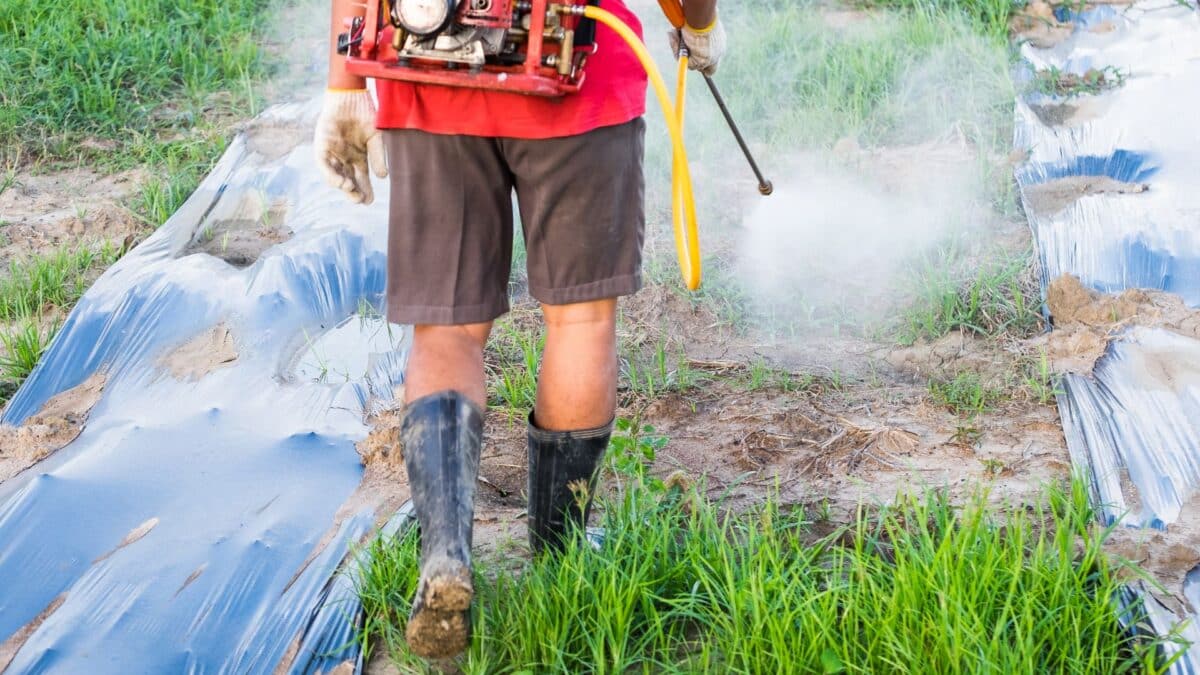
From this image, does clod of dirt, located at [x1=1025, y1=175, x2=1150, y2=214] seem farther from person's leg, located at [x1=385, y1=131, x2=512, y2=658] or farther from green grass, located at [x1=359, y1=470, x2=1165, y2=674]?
person's leg, located at [x1=385, y1=131, x2=512, y2=658]

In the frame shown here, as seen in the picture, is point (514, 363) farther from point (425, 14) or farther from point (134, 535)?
point (425, 14)

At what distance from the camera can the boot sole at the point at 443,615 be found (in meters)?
1.84

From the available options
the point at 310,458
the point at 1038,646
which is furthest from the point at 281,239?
the point at 1038,646

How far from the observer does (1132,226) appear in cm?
359

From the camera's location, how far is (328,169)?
2199 millimetres

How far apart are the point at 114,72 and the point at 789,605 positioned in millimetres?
3954

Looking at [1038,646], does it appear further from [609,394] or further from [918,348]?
[918,348]

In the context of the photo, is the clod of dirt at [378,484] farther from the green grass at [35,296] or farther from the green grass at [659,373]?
the green grass at [35,296]

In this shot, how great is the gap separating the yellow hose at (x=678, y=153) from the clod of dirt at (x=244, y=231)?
5.78ft

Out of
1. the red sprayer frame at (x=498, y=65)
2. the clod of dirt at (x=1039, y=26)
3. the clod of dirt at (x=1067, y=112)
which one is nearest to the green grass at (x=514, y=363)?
the red sprayer frame at (x=498, y=65)

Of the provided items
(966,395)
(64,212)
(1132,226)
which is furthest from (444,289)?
(64,212)

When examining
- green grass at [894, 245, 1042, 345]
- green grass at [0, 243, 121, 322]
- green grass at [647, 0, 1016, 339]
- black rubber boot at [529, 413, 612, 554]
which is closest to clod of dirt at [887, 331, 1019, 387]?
green grass at [894, 245, 1042, 345]

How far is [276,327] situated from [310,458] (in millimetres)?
643

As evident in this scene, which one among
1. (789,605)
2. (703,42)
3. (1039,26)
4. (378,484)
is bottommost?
(378,484)
